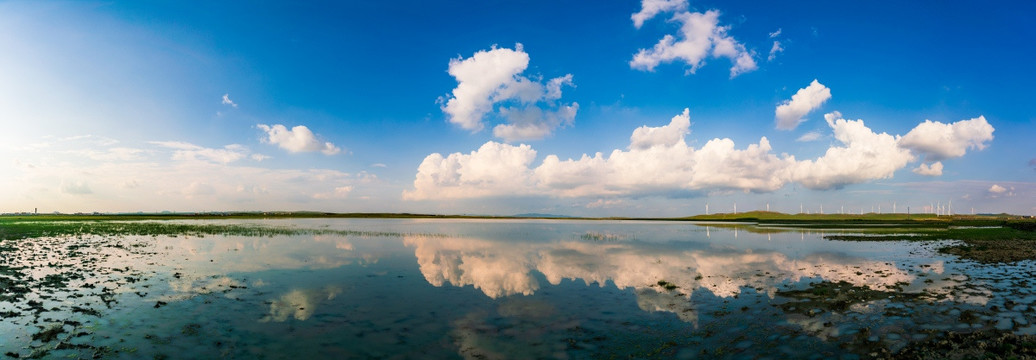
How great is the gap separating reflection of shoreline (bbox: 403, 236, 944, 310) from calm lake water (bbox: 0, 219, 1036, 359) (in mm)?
261

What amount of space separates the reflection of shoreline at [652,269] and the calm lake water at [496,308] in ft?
0.85

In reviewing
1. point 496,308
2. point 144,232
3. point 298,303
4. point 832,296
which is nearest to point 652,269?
point 832,296

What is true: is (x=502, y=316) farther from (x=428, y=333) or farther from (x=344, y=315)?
(x=344, y=315)

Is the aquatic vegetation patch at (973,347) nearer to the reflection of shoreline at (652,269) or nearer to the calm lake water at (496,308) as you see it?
the calm lake water at (496,308)

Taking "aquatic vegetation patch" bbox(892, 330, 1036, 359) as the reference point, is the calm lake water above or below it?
below

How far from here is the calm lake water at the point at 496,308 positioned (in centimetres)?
1434

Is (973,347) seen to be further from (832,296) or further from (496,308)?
(496,308)

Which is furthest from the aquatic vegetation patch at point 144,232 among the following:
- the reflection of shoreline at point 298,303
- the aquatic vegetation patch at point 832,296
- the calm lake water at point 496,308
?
the aquatic vegetation patch at point 832,296

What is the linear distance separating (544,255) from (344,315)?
1065 inches

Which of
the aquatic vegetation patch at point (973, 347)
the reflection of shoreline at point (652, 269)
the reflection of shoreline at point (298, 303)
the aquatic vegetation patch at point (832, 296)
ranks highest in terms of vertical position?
the aquatic vegetation patch at point (973, 347)

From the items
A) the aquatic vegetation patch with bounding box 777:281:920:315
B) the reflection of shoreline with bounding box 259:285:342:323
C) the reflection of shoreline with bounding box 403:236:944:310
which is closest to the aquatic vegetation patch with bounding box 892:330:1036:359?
the aquatic vegetation patch with bounding box 777:281:920:315

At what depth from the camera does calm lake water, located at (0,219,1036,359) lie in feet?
47.0

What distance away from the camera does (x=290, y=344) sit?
14.5m

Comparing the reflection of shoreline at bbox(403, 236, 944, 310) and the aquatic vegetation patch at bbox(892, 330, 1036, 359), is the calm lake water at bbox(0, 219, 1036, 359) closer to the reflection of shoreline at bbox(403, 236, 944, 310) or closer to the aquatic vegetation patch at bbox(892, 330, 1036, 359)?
the reflection of shoreline at bbox(403, 236, 944, 310)
